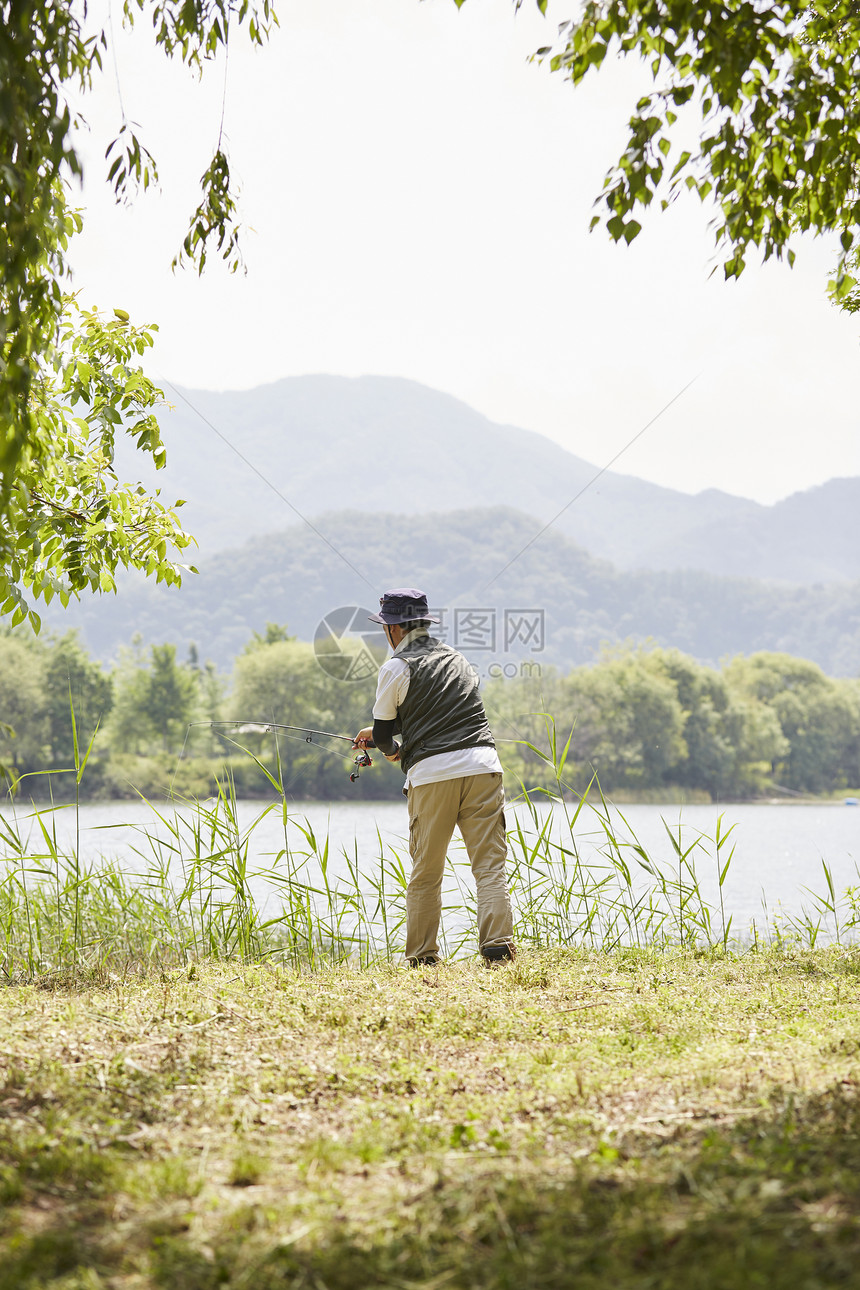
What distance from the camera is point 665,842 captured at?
2220 cm

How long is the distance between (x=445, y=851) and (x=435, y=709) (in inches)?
29.5

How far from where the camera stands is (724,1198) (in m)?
1.91

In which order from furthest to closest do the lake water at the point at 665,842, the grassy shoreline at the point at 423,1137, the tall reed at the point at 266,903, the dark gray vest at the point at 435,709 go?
the lake water at the point at 665,842 < the dark gray vest at the point at 435,709 < the tall reed at the point at 266,903 < the grassy shoreline at the point at 423,1137

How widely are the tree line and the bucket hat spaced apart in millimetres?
31711

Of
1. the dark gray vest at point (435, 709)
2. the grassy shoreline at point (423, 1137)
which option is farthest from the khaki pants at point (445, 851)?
the grassy shoreline at point (423, 1137)

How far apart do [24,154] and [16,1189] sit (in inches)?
102

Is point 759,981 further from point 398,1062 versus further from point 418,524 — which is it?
point 418,524

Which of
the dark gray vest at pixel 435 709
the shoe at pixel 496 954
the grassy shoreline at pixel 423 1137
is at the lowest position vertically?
the shoe at pixel 496 954

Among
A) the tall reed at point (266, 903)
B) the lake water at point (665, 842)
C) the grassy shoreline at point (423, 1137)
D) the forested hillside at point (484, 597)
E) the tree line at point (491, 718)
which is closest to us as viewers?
the grassy shoreline at point (423, 1137)

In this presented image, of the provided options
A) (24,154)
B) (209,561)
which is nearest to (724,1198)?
(24,154)

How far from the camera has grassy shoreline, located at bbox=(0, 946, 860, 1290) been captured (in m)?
1.77

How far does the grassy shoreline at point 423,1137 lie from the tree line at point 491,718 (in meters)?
33.2

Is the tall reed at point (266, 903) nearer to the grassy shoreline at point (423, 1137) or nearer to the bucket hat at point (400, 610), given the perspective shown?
the grassy shoreline at point (423, 1137)

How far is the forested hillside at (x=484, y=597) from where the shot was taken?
162m
